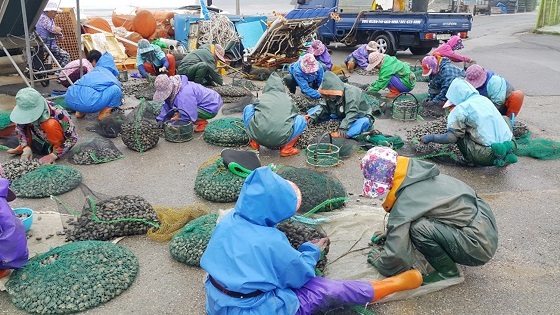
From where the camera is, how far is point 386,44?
43.0 ft

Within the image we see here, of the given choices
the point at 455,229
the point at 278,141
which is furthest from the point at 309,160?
the point at 455,229

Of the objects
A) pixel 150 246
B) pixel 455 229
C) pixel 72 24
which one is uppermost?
pixel 72 24

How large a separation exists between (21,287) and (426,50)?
1323 cm

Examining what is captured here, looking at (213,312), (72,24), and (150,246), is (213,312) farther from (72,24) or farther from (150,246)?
(72,24)

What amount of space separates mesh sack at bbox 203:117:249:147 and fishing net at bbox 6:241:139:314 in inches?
116

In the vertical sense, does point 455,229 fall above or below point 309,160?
above

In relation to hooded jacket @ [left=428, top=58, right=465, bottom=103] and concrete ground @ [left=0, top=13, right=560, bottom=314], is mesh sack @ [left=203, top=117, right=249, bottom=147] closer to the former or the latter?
concrete ground @ [left=0, top=13, right=560, bottom=314]

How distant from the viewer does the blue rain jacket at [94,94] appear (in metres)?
7.11

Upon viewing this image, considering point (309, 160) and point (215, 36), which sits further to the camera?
point (215, 36)

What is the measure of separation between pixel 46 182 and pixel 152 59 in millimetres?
4728

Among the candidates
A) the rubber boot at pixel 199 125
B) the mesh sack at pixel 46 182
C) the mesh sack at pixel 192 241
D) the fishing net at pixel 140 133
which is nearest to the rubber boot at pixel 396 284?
the mesh sack at pixel 192 241

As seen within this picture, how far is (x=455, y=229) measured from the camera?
3.20 metres

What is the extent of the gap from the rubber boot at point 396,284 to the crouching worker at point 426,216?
7 cm

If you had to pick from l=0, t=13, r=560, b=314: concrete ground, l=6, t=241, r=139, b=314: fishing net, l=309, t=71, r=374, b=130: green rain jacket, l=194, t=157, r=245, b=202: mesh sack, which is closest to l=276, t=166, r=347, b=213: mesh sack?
l=194, t=157, r=245, b=202: mesh sack
